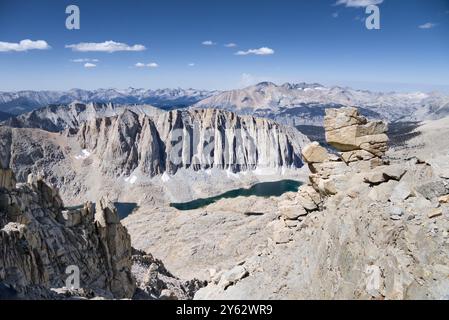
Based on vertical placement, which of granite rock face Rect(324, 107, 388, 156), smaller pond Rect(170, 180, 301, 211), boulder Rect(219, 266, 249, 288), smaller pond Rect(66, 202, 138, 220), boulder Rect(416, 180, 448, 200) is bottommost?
smaller pond Rect(66, 202, 138, 220)

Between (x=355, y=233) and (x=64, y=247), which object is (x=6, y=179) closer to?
(x=64, y=247)

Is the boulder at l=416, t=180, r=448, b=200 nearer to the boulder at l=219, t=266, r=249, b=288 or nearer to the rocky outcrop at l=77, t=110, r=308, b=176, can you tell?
the boulder at l=219, t=266, r=249, b=288

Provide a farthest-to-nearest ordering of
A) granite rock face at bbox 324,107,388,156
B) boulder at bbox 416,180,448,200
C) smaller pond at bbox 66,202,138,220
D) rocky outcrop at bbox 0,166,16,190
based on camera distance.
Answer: smaller pond at bbox 66,202,138,220 → rocky outcrop at bbox 0,166,16,190 → granite rock face at bbox 324,107,388,156 → boulder at bbox 416,180,448,200

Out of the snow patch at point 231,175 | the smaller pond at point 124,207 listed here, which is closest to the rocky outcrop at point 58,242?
the smaller pond at point 124,207

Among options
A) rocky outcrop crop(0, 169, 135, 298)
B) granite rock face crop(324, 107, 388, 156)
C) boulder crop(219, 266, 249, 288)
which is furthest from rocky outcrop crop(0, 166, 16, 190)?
granite rock face crop(324, 107, 388, 156)
